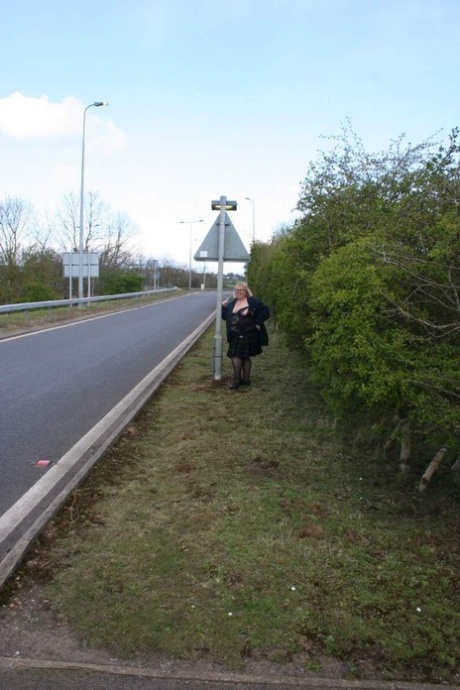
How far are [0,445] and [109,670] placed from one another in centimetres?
376

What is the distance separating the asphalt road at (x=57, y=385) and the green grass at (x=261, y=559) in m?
0.78

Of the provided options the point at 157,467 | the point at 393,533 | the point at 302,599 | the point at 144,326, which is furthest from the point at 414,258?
the point at 144,326

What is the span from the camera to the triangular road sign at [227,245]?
30.1ft

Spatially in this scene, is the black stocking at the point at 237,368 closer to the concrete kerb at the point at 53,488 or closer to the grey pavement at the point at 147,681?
the concrete kerb at the point at 53,488

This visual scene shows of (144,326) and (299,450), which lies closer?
(299,450)

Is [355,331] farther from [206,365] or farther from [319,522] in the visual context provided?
[206,365]

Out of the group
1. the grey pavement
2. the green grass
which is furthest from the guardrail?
the grey pavement

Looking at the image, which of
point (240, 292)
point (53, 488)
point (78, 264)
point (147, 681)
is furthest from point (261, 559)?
point (78, 264)

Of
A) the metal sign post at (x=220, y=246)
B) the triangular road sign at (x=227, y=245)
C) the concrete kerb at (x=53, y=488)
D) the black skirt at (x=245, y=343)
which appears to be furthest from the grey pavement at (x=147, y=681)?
the triangular road sign at (x=227, y=245)

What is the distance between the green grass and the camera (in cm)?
279

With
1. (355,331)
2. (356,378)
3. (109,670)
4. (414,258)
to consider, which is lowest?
(109,670)

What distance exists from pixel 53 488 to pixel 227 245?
18.0 ft

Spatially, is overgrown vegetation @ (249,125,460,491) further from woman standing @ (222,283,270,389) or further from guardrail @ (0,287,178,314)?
guardrail @ (0,287,178,314)

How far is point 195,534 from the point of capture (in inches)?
152
